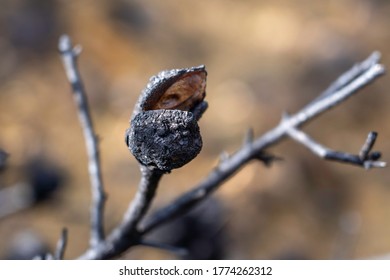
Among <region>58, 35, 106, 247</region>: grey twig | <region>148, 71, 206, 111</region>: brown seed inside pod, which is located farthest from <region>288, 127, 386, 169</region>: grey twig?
<region>58, 35, 106, 247</region>: grey twig

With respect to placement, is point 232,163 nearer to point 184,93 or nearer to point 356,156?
point 356,156

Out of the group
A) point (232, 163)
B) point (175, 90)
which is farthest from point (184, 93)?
point (232, 163)

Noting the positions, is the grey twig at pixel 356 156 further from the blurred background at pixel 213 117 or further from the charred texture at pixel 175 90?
the blurred background at pixel 213 117

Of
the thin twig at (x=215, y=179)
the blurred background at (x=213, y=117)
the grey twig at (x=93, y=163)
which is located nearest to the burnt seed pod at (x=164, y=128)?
the thin twig at (x=215, y=179)

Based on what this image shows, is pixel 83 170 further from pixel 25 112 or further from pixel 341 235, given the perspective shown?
pixel 341 235

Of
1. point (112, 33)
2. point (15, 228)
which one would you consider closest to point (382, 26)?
point (112, 33)
